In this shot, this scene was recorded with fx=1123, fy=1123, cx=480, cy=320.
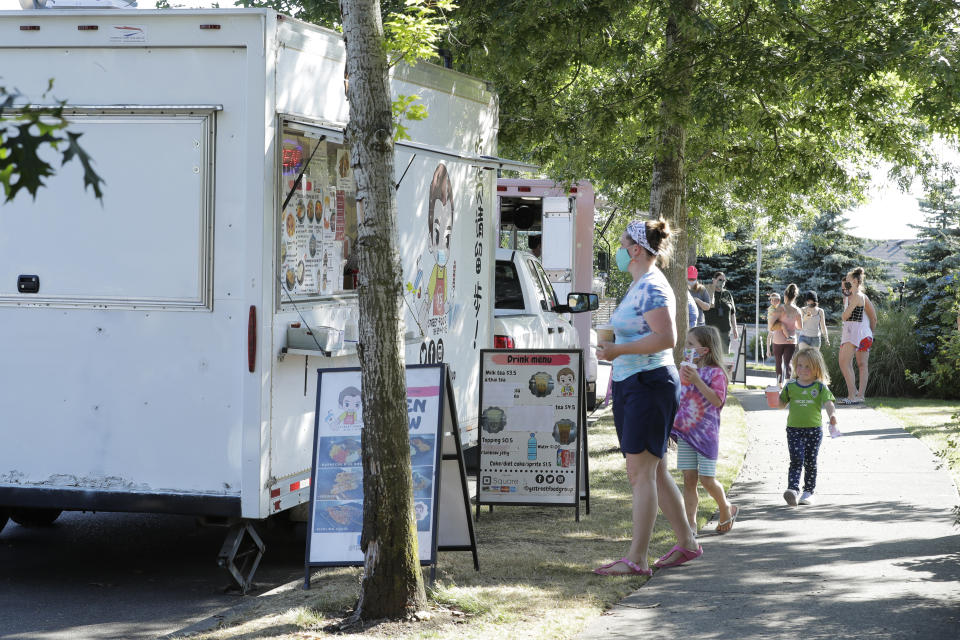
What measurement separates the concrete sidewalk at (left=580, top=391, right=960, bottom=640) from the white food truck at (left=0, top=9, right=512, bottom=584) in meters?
2.27

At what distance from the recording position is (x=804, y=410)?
864 centimetres

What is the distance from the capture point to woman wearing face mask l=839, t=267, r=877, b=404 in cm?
1606

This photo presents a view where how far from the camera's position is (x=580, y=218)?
15211 mm

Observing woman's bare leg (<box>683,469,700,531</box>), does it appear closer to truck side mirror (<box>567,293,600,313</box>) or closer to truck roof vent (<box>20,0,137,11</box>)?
truck side mirror (<box>567,293,600,313</box>)

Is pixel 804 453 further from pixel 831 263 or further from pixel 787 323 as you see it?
pixel 831 263

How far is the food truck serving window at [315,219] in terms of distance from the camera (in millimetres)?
6234

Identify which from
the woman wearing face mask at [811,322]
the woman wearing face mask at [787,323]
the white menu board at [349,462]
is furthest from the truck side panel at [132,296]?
the woman wearing face mask at [811,322]

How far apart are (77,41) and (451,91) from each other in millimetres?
2939

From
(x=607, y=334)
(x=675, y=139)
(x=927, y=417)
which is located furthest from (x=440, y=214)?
(x=927, y=417)

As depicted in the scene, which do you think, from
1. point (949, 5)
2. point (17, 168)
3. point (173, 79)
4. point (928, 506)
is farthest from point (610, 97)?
point (17, 168)

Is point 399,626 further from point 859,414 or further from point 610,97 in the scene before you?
point 859,414

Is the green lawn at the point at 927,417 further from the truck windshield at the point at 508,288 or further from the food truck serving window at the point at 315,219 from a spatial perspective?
the food truck serving window at the point at 315,219

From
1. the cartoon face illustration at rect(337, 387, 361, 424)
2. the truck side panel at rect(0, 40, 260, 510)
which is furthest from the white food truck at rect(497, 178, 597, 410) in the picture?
the truck side panel at rect(0, 40, 260, 510)

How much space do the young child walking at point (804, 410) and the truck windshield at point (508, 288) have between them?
122 inches
